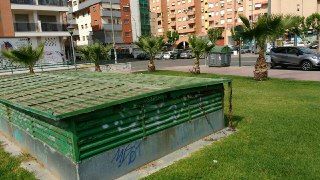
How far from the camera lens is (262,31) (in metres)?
17.1

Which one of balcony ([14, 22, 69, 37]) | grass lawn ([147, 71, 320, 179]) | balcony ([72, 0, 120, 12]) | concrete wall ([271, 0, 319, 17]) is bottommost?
grass lawn ([147, 71, 320, 179])

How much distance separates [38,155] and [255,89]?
1113 centimetres

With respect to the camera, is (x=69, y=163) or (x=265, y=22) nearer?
(x=69, y=163)

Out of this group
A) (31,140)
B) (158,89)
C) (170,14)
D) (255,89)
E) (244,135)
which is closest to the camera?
(158,89)

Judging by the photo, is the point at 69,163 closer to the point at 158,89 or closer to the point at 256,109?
the point at 158,89

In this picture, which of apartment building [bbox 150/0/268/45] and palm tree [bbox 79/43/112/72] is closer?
palm tree [bbox 79/43/112/72]

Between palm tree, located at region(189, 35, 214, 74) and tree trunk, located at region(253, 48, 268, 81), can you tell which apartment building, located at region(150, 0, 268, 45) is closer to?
palm tree, located at region(189, 35, 214, 74)

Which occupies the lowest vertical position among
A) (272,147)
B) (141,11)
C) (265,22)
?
(272,147)

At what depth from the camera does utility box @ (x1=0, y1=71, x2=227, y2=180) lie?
567cm

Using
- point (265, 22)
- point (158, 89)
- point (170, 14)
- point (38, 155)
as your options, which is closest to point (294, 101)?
point (265, 22)

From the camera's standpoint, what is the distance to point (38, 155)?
23.7ft

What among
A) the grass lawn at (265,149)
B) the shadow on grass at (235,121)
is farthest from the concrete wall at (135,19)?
the shadow on grass at (235,121)

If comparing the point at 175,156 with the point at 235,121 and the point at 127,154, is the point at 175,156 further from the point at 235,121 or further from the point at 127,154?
the point at 235,121

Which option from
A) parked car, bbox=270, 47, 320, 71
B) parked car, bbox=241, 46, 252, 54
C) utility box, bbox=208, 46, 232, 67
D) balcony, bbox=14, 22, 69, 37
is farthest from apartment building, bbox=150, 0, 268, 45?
parked car, bbox=270, 47, 320, 71
